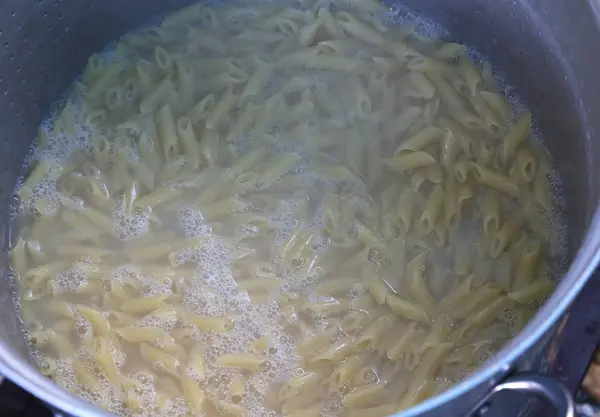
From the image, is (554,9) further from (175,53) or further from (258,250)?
(175,53)

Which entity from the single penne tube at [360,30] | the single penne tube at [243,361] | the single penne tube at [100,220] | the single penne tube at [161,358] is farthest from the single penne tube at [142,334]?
the single penne tube at [360,30]

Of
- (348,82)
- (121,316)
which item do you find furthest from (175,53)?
(121,316)

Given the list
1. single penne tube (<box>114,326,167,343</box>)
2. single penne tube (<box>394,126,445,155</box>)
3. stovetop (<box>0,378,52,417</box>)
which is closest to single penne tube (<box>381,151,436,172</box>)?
single penne tube (<box>394,126,445,155</box>)

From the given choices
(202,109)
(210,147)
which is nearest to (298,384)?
(210,147)

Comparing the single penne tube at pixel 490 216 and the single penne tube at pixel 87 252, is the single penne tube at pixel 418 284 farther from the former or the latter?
the single penne tube at pixel 87 252

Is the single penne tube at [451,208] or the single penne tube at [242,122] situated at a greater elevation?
the single penne tube at [451,208]

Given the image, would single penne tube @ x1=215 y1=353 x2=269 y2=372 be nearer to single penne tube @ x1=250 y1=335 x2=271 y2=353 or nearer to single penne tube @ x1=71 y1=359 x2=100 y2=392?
single penne tube @ x1=250 y1=335 x2=271 y2=353

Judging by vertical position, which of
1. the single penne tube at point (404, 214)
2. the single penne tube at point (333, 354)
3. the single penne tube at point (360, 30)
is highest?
the single penne tube at point (360, 30)
